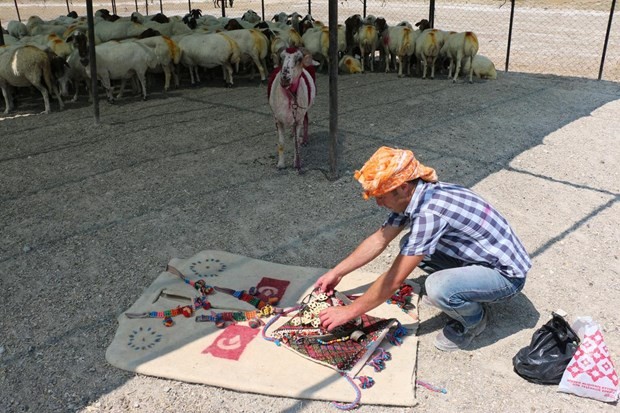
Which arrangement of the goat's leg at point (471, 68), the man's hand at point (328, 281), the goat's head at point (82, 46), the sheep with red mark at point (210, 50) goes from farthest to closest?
the goat's leg at point (471, 68) → the sheep with red mark at point (210, 50) → the goat's head at point (82, 46) → the man's hand at point (328, 281)

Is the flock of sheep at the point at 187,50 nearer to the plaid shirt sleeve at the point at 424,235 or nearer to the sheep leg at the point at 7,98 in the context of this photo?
the sheep leg at the point at 7,98

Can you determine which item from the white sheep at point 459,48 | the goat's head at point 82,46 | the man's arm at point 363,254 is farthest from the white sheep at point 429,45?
the man's arm at point 363,254

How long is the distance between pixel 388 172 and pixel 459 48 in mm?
8840

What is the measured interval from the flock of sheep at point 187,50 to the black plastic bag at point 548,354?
7039 mm

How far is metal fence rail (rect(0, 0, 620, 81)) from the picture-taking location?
12719 millimetres

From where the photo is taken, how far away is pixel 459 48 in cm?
1073

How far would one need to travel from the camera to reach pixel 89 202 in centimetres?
Answer: 535

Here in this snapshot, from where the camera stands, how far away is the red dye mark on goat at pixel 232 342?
3.17 m

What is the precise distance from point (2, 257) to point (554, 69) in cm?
1160

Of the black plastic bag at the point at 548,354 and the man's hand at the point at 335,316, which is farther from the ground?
the man's hand at the point at 335,316

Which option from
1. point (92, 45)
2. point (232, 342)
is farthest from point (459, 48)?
point (232, 342)

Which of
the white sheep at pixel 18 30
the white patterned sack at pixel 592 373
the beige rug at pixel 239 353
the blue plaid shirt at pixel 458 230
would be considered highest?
the white sheep at pixel 18 30

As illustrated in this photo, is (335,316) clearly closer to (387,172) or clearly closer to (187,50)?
(387,172)

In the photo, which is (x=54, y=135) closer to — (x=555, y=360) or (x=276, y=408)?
(x=276, y=408)
